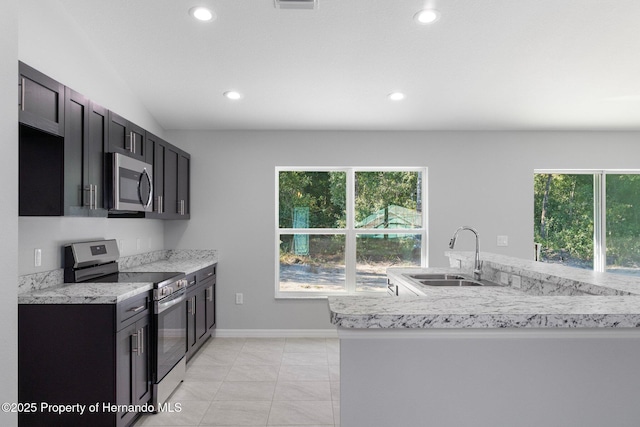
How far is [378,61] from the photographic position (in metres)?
3.12

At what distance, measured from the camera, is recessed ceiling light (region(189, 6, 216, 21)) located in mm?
2572

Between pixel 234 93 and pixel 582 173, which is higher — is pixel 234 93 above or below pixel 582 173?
above

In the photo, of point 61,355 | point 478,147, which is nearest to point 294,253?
point 478,147

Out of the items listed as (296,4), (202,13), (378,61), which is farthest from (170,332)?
(378,61)

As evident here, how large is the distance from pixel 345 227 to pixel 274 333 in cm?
145

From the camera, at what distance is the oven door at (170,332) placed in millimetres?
2688

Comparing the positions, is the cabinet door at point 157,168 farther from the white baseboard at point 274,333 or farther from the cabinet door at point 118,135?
the white baseboard at point 274,333

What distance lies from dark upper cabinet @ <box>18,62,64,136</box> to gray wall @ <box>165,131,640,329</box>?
2.31 meters

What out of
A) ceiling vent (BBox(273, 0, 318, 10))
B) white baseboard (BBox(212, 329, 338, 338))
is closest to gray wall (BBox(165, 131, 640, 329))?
white baseboard (BBox(212, 329, 338, 338))

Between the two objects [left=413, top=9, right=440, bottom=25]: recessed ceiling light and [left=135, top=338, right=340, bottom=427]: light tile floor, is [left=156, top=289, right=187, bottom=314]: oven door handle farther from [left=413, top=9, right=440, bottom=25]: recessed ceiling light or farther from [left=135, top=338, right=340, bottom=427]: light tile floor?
[left=413, top=9, right=440, bottom=25]: recessed ceiling light

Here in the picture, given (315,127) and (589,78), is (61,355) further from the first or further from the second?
(589,78)

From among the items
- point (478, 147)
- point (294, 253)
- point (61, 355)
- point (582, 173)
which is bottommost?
point (61, 355)

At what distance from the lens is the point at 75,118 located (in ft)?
7.51

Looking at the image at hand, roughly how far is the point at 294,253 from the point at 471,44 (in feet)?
9.20
